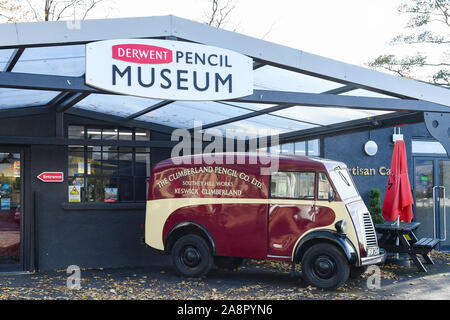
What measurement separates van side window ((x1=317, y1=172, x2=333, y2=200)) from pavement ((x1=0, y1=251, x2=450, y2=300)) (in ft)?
4.76

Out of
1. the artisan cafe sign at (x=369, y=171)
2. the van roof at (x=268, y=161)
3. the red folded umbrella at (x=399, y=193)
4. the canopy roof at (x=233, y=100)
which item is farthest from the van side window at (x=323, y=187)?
the artisan cafe sign at (x=369, y=171)

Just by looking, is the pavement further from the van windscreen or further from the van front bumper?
the van windscreen

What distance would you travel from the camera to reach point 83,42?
20.8 feet

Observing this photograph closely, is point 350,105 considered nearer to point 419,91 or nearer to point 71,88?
point 419,91

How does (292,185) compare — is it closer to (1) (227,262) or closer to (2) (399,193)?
(1) (227,262)

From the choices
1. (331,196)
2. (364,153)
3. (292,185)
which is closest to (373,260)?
(331,196)

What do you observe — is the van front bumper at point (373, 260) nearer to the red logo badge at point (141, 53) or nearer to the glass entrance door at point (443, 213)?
the red logo badge at point (141, 53)

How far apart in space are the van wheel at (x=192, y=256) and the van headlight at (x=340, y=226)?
2.26 m

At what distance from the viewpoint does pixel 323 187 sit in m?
9.03

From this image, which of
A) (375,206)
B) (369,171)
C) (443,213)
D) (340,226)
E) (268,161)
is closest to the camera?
(340,226)

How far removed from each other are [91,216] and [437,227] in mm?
7949

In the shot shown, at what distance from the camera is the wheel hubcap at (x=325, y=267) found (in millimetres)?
8617

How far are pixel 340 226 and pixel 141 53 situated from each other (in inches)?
160

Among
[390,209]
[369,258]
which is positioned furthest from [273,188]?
[390,209]
